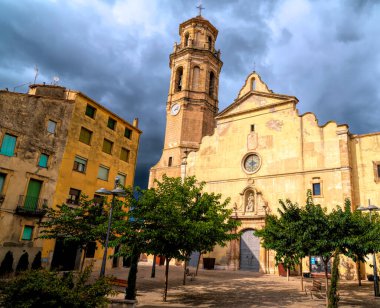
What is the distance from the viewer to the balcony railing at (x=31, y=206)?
18781 millimetres

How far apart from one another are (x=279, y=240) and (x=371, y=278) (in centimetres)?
1058

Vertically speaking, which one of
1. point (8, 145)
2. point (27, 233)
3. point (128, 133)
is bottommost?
point (27, 233)

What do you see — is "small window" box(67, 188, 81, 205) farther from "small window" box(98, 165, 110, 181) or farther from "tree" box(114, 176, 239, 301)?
"tree" box(114, 176, 239, 301)

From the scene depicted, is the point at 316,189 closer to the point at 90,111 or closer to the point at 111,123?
the point at 111,123

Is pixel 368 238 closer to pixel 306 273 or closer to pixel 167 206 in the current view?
pixel 167 206

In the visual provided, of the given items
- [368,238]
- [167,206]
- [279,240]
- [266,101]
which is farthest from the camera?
[266,101]

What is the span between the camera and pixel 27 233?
1928cm

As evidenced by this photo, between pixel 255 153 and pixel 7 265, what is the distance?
20482 millimetres

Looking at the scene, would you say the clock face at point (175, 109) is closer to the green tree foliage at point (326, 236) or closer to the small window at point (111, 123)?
the small window at point (111, 123)

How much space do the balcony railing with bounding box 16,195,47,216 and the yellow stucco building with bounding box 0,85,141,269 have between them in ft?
0.17

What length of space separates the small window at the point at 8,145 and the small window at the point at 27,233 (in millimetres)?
4400

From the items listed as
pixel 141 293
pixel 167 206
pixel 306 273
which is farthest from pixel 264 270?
pixel 167 206

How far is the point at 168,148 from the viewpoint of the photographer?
35812 millimetres

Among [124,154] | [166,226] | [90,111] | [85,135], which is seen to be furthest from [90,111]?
[166,226]
